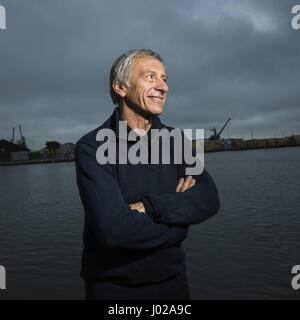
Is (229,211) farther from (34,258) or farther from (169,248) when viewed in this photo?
(169,248)

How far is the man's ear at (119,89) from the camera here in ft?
6.98

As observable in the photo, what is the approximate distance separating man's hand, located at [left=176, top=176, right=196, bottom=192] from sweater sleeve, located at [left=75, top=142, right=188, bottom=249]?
0.33m

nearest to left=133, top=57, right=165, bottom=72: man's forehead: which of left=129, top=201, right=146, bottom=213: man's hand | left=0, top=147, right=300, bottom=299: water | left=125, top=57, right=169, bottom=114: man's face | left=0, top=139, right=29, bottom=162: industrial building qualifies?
left=125, top=57, right=169, bottom=114: man's face

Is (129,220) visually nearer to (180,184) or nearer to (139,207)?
(139,207)

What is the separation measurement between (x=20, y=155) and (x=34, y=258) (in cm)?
9898

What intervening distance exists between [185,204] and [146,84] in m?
0.86

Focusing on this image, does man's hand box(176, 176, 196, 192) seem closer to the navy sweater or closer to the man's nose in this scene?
the navy sweater

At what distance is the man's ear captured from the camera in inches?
83.8

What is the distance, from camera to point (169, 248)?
2002mm

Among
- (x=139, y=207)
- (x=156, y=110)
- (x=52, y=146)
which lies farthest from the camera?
(x=52, y=146)

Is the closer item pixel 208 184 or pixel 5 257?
pixel 208 184

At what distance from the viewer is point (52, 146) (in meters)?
116

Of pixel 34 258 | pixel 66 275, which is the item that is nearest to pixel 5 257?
pixel 34 258

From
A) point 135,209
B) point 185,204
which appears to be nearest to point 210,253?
point 185,204
